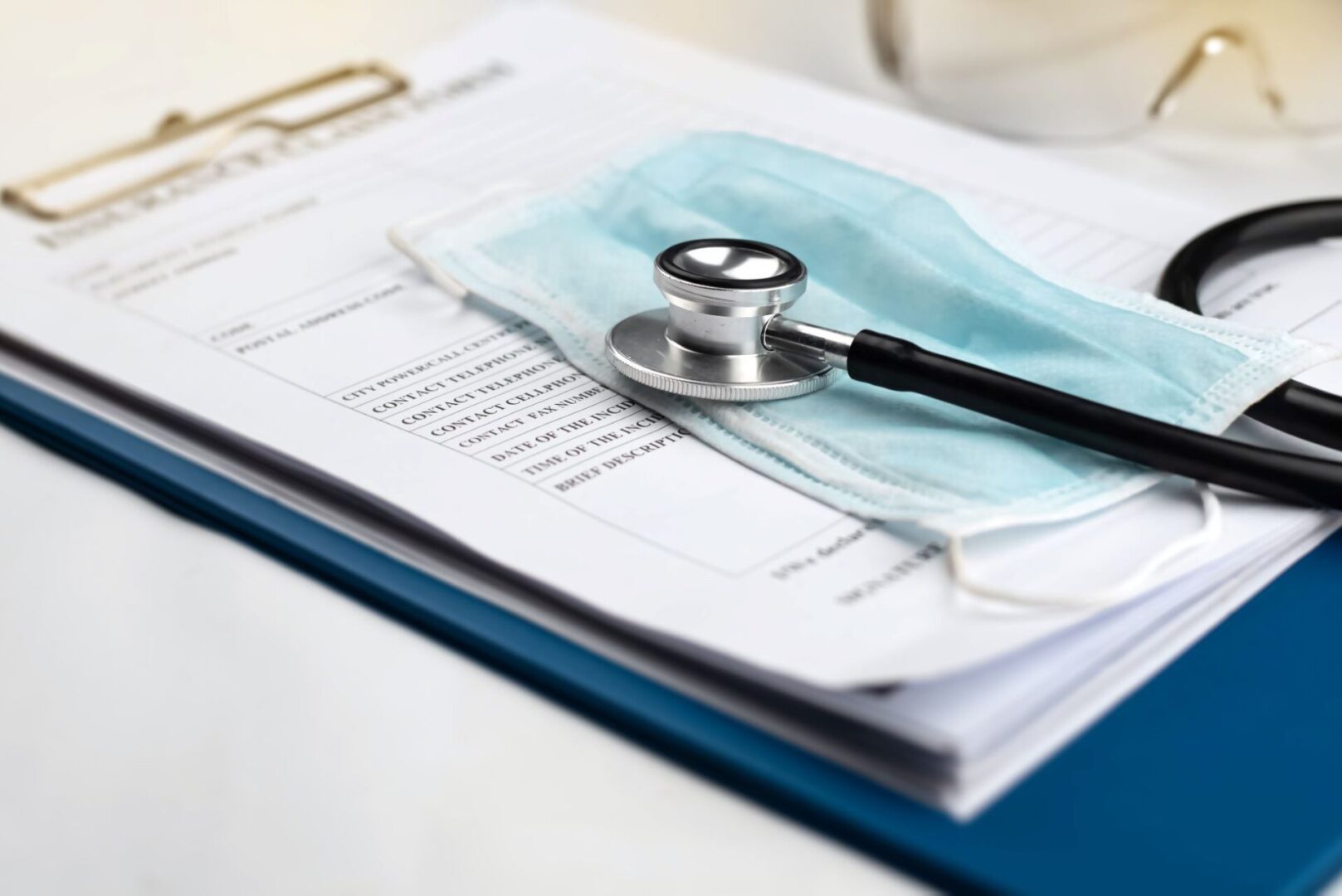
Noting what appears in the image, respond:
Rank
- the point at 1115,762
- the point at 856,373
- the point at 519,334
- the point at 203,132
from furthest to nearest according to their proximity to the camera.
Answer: the point at 203,132 < the point at 519,334 < the point at 856,373 < the point at 1115,762

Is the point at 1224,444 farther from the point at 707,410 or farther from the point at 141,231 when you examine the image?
the point at 141,231

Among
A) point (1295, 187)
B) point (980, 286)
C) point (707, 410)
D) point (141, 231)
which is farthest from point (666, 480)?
point (1295, 187)

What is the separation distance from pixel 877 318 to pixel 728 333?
7 centimetres

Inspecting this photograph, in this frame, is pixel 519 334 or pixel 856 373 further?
pixel 519 334

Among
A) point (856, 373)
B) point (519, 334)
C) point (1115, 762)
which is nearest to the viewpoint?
point (1115, 762)

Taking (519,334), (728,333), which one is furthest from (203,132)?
(728,333)

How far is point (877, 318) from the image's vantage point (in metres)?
0.59

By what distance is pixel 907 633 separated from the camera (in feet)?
1.41

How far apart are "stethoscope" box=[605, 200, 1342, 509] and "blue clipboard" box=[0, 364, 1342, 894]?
0.13 ft

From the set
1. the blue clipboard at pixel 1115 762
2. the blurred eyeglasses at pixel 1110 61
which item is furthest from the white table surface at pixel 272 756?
the blurred eyeglasses at pixel 1110 61

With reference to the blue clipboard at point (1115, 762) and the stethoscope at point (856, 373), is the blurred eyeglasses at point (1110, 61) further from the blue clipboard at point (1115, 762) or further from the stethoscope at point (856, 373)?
the blue clipboard at point (1115, 762)

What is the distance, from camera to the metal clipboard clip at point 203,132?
76 centimetres

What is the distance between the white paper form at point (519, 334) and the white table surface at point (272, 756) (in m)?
0.04

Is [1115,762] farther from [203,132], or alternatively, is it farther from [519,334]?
[203,132]
